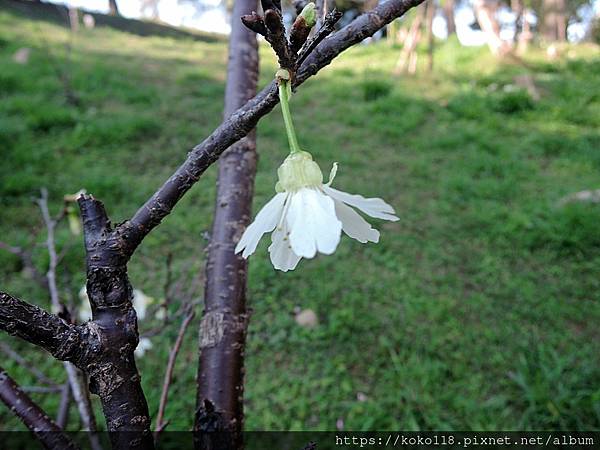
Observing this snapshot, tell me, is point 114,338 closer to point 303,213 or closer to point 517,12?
point 303,213

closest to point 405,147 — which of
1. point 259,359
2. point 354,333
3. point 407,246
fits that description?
point 407,246

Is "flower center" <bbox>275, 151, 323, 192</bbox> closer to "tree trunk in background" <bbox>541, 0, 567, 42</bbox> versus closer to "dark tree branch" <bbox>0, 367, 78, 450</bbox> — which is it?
"dark tree branch" <bbox>0, 367, 78, 450</bbox>

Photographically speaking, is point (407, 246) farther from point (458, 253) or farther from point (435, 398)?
point (435, 398)

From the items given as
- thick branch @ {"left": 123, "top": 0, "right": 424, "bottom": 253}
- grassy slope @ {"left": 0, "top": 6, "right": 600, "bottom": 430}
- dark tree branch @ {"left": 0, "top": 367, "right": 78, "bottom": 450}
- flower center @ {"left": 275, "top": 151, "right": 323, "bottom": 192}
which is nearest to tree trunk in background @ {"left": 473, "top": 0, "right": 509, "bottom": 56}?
grassy slope @ {"left": 0, "top": 6, "right": 600, "bottom": 430}

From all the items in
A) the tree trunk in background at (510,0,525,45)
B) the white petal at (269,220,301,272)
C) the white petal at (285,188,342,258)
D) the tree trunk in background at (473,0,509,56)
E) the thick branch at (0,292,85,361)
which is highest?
the tree trunk in background at (510,0,525,45)

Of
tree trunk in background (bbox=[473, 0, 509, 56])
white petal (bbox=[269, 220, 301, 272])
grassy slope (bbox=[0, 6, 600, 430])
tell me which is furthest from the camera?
tree trunk in background (bbox=[473, 0, 509, 56])

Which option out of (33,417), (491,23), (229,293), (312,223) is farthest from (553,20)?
(33,417)

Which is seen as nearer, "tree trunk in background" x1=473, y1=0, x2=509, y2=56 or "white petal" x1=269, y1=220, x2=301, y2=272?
"white petal" x1=269, y1=220, x2=301, y2=272
